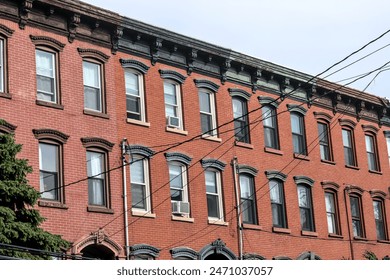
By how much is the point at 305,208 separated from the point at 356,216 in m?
3.41

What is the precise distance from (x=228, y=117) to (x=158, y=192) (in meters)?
4.77

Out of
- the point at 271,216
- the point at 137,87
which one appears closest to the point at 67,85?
the point at 137,87

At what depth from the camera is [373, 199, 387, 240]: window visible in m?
36.4

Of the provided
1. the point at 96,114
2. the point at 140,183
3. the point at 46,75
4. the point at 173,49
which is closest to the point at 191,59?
the point at 173,49

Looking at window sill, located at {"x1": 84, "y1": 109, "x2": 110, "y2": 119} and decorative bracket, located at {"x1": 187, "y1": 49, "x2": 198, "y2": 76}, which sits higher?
decorative bracket, located at {"x1": 187, "y1": 49, "x2": 198, "y2": 76}

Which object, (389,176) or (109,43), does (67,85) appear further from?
(389,176)

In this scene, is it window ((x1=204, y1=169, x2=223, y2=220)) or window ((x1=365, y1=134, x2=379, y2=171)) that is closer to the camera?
window ((x1=204, y1=169, x2=223, y2=220))

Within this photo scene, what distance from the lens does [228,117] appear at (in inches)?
1208

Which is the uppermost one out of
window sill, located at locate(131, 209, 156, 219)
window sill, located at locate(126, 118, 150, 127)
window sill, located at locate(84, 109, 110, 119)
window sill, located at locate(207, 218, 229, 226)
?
window sill, located at locate(126, 118, 150, 127)

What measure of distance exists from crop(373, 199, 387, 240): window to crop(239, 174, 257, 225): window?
25.9 feet

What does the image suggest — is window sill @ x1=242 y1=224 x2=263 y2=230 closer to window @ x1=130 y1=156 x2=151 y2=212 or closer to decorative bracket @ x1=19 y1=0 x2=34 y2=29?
window @ x1=130 y1=156 x2=151 y2=212

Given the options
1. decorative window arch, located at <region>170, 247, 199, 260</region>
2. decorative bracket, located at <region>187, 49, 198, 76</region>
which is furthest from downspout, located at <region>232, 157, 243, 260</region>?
decorative bracket, located at <region>187, 49, 198, 76</region>

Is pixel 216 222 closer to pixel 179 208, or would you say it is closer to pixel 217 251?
pixel 217 251

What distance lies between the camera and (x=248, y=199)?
30.7 m
